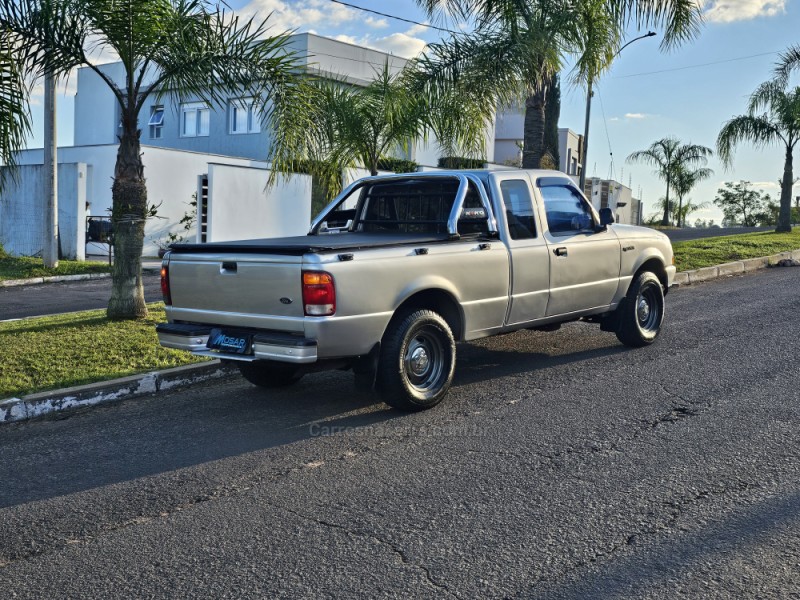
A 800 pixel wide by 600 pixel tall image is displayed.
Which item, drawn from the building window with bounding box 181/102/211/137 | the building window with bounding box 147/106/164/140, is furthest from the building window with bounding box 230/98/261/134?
the building window with bounding box 147/106/164/140

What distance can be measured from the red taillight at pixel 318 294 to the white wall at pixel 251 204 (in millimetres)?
17714

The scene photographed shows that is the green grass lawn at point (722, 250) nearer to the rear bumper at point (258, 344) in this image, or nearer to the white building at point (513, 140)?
the rear bumper at point (258, 344)

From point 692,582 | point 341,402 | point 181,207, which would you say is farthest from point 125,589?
point 181,207

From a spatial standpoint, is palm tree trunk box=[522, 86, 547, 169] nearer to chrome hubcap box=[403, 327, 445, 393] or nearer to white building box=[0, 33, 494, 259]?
white building box=[0, 33, 494, 259]

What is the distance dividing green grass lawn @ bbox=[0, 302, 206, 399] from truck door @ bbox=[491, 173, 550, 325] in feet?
10.3

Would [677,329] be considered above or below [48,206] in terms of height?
below

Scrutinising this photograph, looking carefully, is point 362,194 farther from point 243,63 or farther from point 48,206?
point 48,206

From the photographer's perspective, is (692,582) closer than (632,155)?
Yes

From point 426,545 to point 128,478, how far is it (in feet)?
6.72

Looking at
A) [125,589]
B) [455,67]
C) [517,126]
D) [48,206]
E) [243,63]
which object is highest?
[517,126]

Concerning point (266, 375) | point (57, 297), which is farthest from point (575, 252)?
point (57, 297)

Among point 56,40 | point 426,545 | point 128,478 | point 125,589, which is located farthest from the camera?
point 56,40

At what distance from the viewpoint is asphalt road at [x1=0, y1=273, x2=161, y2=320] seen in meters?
12.6

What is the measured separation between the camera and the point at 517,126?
1922 inches
